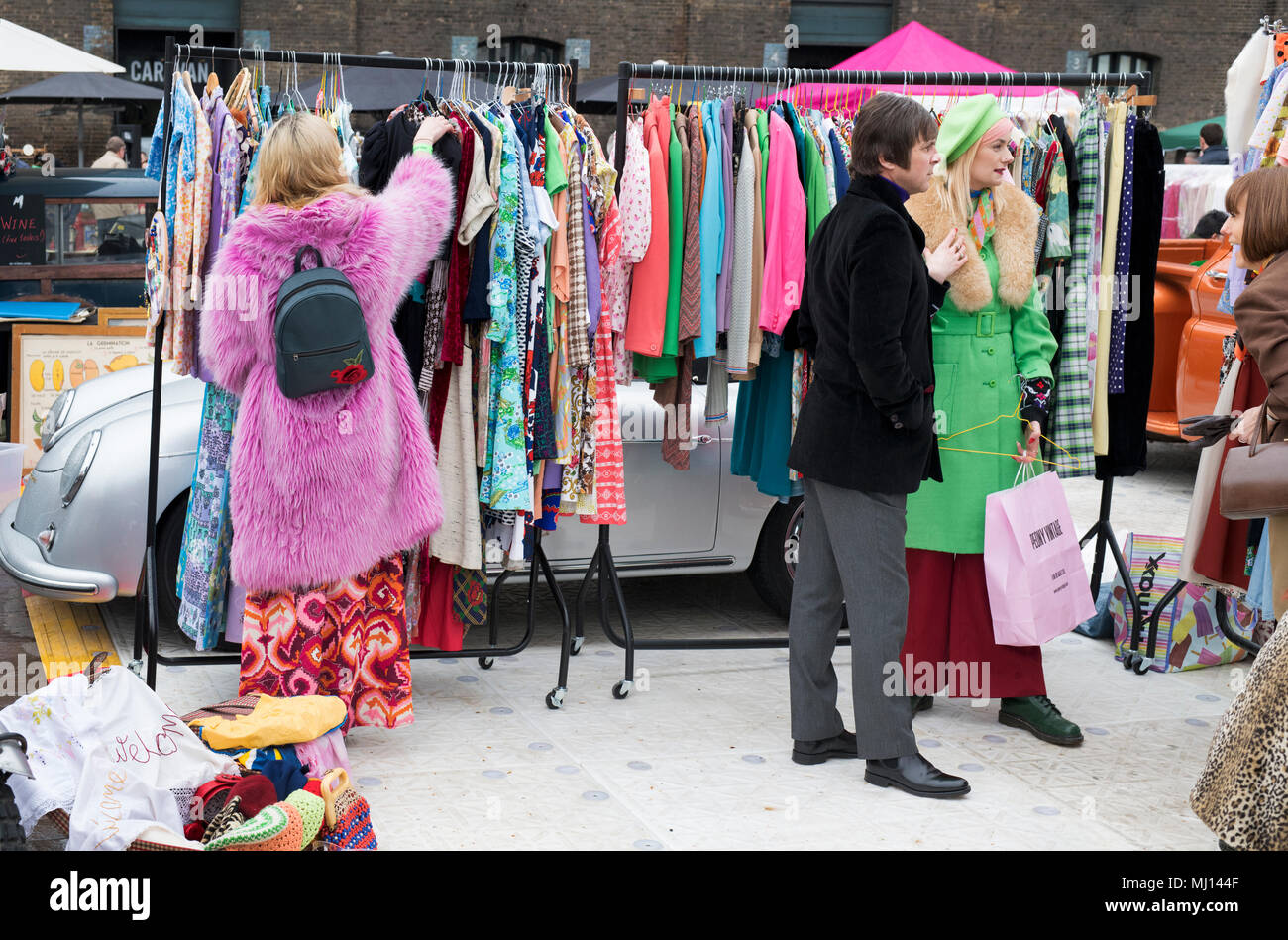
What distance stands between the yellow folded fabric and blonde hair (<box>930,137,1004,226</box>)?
8.04 feet

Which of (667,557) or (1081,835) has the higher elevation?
(667,557)

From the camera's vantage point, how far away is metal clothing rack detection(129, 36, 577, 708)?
14.9 feet

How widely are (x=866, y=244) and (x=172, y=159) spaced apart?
2290 mm

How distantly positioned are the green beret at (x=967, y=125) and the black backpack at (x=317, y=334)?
6.14ft

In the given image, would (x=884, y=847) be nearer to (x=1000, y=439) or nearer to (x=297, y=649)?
(x=1000, y=439)

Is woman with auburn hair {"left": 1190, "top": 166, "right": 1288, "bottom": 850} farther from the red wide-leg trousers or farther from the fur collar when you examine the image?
the red wide-leg trousers

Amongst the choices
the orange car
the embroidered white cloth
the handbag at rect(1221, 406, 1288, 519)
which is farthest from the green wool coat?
the orange car

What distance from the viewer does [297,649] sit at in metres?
4.21

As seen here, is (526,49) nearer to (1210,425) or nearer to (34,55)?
(34,55)

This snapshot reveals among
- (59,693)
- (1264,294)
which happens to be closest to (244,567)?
(59,693)

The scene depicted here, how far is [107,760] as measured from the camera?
3367 millimetres

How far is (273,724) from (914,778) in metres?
1.85
